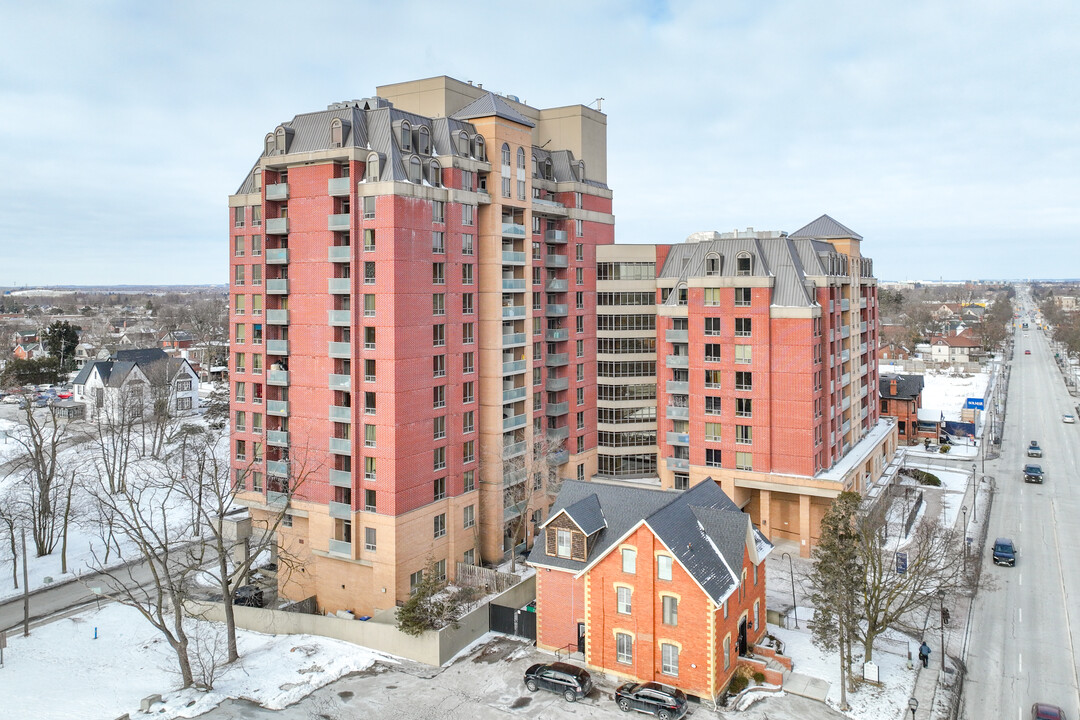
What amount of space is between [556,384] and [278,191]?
27.7 m

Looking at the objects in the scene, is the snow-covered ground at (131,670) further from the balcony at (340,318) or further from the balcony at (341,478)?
the balcony at (340,318)

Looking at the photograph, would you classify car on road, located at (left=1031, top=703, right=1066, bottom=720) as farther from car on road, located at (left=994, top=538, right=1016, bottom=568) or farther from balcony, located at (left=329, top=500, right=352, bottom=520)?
balcony, located at (left=329, top=500, right=352, bottom=520)

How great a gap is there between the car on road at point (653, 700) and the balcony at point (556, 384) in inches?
1239

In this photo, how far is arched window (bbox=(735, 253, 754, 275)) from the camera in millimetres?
58000

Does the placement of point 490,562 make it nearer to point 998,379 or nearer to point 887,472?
point 887,472

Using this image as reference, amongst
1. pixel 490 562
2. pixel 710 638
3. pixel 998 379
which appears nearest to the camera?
pixel 710 638

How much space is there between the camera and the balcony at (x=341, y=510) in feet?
151

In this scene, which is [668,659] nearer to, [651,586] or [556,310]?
[651,586]

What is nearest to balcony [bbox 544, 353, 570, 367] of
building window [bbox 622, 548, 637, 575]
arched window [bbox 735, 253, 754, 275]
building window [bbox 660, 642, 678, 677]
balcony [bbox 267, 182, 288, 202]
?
arched window [bbox 735, 253, 754, 275]

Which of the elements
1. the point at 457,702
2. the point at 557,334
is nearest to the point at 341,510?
the point at 457,702

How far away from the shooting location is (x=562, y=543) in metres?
39.5

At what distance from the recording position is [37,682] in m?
37.0

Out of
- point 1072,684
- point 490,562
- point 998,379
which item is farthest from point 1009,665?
point 998,379

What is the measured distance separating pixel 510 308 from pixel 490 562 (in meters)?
19.3
